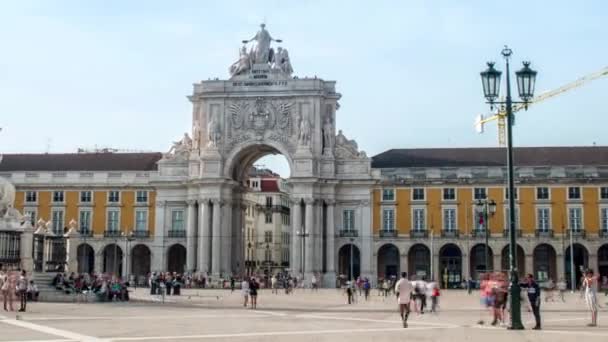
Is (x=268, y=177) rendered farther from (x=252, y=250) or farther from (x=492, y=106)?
(x=492, y=106)

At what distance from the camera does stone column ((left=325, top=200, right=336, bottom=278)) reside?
83.3m

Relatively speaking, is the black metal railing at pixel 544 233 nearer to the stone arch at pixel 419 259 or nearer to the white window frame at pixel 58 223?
the stone arch at pixel 419 259

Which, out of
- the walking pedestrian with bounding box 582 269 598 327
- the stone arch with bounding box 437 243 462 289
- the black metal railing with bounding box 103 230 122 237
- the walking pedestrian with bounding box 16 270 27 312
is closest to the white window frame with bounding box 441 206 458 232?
the stone arch with bounding box 437 243 462 289

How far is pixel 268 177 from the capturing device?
12744cm

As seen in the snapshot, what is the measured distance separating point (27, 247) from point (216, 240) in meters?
41.4

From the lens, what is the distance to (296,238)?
82.1m

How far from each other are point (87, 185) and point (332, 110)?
1013 inches

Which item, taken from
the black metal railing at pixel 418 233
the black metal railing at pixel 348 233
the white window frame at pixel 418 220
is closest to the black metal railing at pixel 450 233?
the black metal railing at pixel 418 233

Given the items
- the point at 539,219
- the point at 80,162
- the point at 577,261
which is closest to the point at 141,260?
the point at 80,162

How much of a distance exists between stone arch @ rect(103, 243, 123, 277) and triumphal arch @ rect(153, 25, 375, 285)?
4463mm

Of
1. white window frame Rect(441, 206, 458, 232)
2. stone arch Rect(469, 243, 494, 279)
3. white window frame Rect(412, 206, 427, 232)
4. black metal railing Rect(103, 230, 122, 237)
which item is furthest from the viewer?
black metal railing Rect(103, 230, 122, 237)

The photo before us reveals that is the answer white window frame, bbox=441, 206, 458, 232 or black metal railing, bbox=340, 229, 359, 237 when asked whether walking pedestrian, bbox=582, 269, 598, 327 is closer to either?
white window frame, bbox=441, 206, 458, 232

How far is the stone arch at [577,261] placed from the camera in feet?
265

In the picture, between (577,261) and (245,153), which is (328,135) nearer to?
(245,153)
